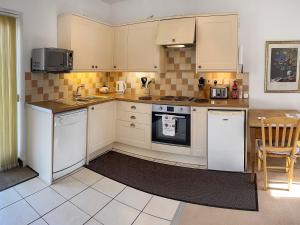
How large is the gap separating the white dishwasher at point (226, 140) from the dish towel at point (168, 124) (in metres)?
0.48

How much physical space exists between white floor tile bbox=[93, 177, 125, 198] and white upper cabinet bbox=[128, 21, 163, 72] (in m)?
1.72

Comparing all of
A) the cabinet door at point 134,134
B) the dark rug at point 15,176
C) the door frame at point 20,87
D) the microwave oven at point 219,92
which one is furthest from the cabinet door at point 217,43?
the dark rug at point 15,176

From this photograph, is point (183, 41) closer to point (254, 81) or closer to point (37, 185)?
point (254, 81)

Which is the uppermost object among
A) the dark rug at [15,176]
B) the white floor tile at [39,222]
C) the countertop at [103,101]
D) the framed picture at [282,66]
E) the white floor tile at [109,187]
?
the framed picture at [282,66]

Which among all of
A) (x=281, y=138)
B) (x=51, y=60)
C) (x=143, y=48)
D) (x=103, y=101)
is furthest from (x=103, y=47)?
(x=281, y=138)

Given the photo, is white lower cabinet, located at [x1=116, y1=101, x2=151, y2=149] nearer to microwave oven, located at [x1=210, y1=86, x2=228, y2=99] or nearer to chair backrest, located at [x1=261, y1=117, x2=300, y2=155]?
microwave oven, located at [x1=210, y1=86, x2=228, y2=99]

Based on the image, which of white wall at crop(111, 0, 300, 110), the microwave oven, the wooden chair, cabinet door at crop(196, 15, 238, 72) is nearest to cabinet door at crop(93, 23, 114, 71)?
white wall at crop(111, 0, 300, 110)

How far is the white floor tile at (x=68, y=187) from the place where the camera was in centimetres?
239

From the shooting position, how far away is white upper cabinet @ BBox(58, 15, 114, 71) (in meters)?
3.09

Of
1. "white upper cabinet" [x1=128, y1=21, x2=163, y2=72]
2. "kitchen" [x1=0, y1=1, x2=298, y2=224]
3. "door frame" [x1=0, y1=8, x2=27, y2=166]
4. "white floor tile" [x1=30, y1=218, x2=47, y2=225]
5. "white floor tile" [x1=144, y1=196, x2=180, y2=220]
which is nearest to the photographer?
"white floor tile" [x1=30, y1=218, x2=47, y2=225]

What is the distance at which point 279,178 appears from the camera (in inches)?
105

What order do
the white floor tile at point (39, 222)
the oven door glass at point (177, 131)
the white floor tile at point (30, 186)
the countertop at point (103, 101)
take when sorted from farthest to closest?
the oven door glass at point (177, 131)
the countertop at point (103, 101)
the white floor tile at point (30, 186)
the white floor tile at point (39, 222)

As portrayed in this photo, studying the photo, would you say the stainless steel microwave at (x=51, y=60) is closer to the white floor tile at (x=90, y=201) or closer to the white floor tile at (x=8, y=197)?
the white floor tile at (x=8, y=197)

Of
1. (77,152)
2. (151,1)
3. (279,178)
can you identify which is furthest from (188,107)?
(151,1)
